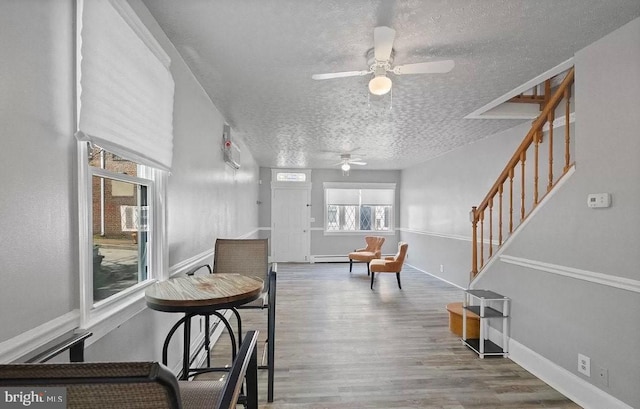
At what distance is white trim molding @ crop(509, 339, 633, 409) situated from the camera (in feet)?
6.68

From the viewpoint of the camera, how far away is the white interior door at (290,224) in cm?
817

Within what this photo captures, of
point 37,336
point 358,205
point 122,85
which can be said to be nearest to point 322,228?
point 358,205

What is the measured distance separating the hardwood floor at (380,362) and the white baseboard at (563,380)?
6cm

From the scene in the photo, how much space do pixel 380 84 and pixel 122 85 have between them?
4.86 ft

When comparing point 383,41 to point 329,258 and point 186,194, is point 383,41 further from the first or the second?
point 329,258

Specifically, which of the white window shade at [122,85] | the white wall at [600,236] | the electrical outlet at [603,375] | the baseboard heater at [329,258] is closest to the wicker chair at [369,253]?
the baseboard heater at [329,258]

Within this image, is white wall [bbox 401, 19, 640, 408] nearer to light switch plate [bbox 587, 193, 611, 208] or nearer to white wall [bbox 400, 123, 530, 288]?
light switch plate [bbox 587, 193, 611, 208]

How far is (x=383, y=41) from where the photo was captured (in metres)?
1.93

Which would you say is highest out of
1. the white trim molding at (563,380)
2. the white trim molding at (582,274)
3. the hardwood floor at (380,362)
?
the white trim molding at (582,274)

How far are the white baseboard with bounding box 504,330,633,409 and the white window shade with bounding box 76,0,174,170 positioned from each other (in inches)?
124

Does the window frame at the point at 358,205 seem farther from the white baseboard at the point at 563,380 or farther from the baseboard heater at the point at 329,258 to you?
the white baseboard at the point at 563,380

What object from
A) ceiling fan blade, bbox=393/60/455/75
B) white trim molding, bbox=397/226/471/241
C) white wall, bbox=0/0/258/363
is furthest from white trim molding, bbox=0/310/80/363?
white trim molding, bbox=397/226/471/241

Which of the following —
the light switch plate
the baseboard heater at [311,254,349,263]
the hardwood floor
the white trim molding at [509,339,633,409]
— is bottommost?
the baseboard heater at [311,254,349,263]

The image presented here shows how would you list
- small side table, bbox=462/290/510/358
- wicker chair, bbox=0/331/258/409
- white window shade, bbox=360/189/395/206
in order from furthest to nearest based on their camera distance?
white window shade, bbox=360/189/395/206 < small side table, bbox=462/290/510/358 < wicker chair, bbox=0/331/258/409
